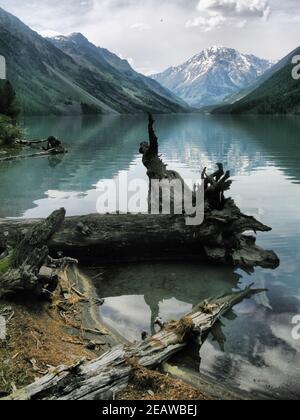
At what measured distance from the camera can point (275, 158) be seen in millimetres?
52469

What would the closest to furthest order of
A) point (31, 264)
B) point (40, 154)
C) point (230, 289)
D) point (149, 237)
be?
point (31, 264) < point (230, 289) < point (149, 237) < point (40, 154)

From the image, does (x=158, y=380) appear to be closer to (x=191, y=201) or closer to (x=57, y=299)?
(x=57, y=299)

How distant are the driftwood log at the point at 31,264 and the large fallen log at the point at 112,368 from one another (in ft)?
12.3

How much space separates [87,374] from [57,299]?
18.5 ft

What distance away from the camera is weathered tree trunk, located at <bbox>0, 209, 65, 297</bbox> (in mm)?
12328

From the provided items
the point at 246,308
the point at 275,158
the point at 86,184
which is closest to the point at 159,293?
the point at 246,308

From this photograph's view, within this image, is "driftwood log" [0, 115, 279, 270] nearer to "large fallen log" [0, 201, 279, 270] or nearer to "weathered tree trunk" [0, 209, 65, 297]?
"large fallen log" [0, 201, 279, 270]

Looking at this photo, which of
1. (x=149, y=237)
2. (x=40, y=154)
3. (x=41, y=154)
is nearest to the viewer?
(x=149, y=237)

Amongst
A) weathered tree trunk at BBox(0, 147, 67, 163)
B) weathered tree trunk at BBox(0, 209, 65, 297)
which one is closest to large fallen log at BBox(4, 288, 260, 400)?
weathered tree trunk at BBox(0, 209, 65, 297)

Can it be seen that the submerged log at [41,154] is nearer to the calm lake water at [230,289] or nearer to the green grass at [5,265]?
the calm lake water at [230,289]

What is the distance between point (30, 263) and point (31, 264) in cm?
4

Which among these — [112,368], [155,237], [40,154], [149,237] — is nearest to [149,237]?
[149,237]

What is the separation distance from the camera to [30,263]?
1260 cm

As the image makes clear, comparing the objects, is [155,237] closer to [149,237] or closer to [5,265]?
[149,237]
